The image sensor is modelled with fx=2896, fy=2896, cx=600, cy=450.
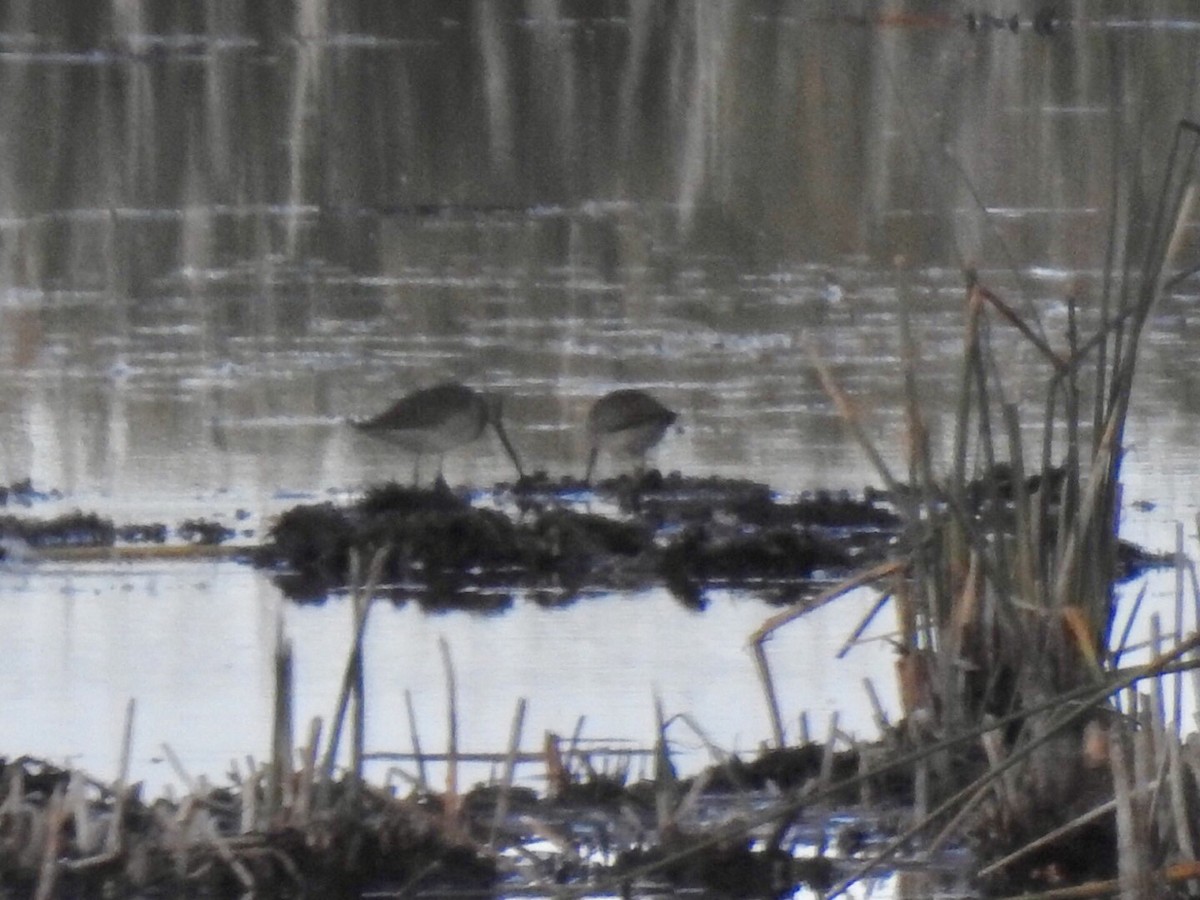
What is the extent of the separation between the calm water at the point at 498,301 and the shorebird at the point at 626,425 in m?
0.23

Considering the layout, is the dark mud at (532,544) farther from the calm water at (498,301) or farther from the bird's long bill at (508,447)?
the bird's long bill at (508,447)

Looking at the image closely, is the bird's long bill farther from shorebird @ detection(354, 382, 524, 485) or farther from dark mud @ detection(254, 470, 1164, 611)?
dark mud @ detection(254, 470, 1164, 611)

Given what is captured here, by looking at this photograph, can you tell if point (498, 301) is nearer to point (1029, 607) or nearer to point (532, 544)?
point (532, 544)

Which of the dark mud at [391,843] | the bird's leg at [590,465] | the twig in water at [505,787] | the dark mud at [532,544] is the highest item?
the bird's leg at [590,465]

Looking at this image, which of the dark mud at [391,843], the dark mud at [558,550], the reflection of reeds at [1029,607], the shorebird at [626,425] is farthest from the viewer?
the shorebird at [626,425]

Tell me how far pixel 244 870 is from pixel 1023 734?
985 mm

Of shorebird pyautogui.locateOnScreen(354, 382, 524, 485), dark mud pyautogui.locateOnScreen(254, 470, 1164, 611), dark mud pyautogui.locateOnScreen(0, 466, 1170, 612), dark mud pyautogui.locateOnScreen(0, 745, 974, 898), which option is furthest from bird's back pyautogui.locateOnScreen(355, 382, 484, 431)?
dark mud pyautogui.locateOnScreen(0, 745, 974, 898)

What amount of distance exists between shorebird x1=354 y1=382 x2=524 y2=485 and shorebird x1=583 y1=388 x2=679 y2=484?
0.20 m

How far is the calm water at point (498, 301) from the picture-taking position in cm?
452

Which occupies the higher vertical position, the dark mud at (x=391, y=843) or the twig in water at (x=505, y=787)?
the twig in water at (x=505, y=787)

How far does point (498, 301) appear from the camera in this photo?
960cm

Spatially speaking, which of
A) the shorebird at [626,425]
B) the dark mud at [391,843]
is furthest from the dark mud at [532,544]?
the dark mud at [391,843]

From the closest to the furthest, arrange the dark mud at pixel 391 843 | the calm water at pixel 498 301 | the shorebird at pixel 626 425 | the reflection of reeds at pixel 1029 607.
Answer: the dark mud at pixel 391 843, the reflection of reeds at pixel 1029 607, the calm water at pixel 498 301, the shorebird at pixel 626 425

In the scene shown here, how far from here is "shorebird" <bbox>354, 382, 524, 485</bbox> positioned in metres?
6.51
